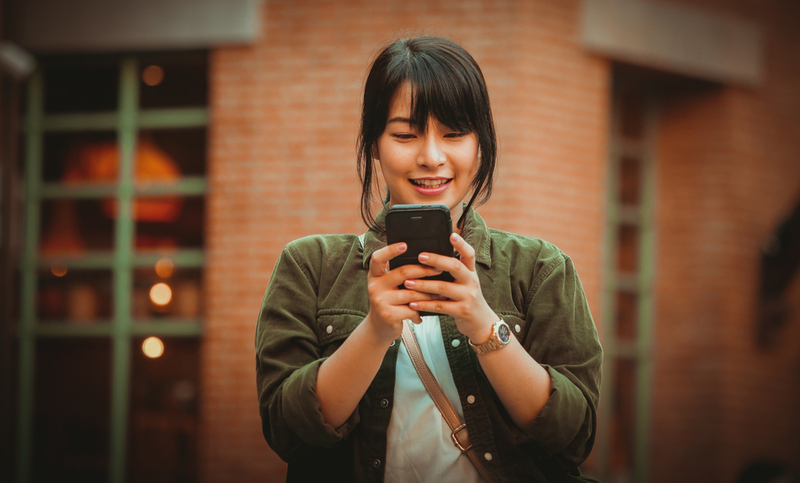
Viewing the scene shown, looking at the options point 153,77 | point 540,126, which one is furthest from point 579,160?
point 153,77

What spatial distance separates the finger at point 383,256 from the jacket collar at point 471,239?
0.94 ft

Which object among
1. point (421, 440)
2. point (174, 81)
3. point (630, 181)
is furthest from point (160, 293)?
point (421, 440)

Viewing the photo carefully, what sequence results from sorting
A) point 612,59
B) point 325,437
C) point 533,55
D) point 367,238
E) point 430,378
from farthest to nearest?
point 612,59 → point 533,55 → point 367,238 → point 430,378 → point 325,437

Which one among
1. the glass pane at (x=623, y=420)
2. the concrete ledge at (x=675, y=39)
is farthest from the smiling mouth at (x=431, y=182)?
the glass pane at (x=623, y=420)

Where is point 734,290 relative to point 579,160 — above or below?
below

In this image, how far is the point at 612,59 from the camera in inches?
246

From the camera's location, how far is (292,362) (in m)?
1.58

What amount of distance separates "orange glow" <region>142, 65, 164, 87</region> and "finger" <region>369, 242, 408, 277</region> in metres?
5.66

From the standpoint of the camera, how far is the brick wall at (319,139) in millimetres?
5840

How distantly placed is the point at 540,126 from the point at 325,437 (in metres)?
4.71

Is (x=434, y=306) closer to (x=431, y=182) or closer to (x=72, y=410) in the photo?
(x=431, y=182)

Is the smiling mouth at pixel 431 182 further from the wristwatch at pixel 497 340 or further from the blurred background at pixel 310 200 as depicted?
the blurred background at pixel 310 200

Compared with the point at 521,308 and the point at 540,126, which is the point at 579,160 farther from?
the point at 521,308

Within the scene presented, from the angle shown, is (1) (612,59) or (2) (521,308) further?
(1) (612,59)
